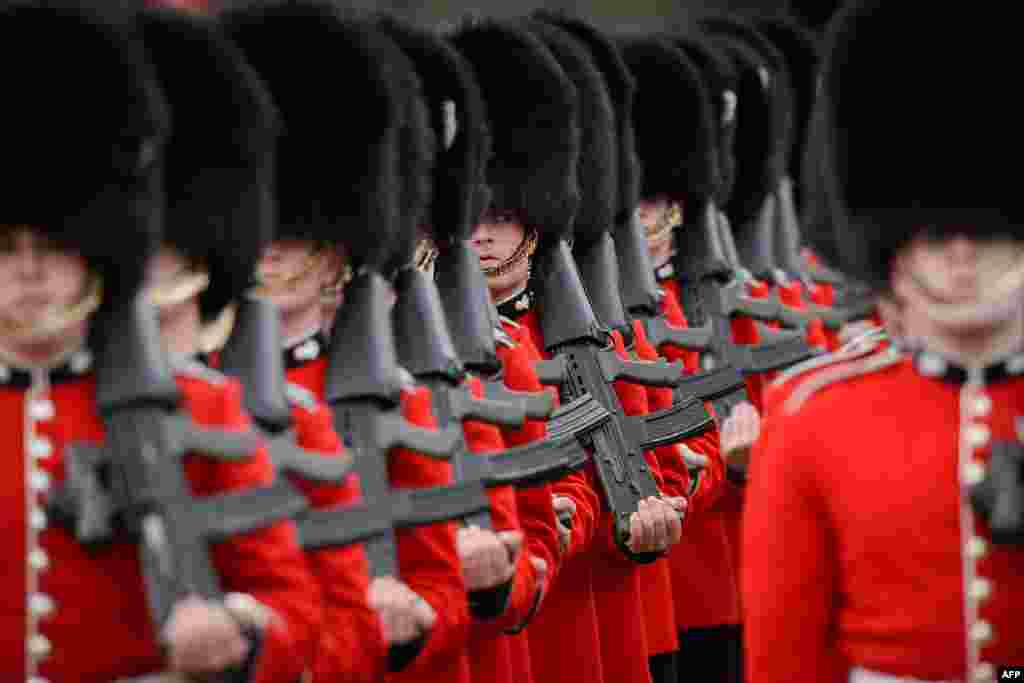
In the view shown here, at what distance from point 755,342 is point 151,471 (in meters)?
4.91

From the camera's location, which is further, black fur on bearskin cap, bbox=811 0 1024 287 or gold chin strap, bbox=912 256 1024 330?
black fur on bearskin cap, bbox=811 0 1024 287

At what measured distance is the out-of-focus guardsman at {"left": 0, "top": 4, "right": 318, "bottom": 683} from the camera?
12.8ft

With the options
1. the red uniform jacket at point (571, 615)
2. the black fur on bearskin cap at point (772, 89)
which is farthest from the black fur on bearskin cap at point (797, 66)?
the red uniform jacket at point (571, 615)

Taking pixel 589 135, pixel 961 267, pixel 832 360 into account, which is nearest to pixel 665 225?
pixel 589 135

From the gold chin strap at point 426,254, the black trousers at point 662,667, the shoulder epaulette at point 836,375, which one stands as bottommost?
the black trousers at point 662,667

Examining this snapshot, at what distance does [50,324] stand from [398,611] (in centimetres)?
127

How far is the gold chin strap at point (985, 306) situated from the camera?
409 cm

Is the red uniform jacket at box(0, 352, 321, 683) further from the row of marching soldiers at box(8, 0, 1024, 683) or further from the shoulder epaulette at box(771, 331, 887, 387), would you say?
the shoulder epaulette at box(771, 331, 887, 387)

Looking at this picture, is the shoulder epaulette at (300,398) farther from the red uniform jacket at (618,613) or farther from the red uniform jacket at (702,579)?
the red uniform jacket at (702,579)

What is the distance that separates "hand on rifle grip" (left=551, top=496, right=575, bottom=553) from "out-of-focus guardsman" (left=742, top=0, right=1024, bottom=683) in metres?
1.75

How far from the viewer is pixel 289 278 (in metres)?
4.86

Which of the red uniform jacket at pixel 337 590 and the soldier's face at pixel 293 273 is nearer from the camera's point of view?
the red uniform jacket at pixel 337 590

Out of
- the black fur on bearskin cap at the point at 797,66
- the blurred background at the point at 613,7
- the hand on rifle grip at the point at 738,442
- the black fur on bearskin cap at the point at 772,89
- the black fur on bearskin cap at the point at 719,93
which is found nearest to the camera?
the hand on rifle grip at the point at 738,442

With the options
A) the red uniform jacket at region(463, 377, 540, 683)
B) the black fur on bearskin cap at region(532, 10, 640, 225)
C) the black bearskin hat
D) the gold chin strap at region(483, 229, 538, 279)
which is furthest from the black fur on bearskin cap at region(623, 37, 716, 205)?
the black bearskin hat
